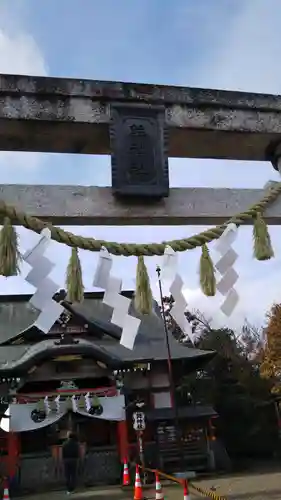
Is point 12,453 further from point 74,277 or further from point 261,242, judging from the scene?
point 261,242

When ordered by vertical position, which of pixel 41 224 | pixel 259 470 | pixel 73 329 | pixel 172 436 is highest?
pixel 73 329

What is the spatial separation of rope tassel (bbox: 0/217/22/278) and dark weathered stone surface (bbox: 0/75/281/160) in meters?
0.80

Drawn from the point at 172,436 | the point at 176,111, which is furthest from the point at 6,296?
the point at 176,111

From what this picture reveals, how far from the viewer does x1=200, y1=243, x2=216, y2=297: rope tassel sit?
3182 millimetres

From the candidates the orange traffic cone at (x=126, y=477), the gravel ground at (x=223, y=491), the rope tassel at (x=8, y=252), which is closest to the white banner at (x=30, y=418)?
the orange traffic cone at (x=126, y=477)

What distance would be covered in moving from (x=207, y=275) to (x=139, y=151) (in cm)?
93

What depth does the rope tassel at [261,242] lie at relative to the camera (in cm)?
324

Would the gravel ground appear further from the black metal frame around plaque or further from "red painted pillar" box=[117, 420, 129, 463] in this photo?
the black metal frame around plaque

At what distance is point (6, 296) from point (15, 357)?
446 centimetres

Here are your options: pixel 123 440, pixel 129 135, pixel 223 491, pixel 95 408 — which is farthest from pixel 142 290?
pixel 123 440

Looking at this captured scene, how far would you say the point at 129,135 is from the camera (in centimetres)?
329

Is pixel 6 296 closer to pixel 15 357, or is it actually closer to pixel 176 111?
pixel 15 357

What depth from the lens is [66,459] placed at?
12.7 m

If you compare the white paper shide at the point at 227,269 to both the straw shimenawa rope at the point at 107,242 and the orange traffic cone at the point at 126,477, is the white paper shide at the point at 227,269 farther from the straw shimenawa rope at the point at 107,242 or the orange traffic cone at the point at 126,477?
the orange traffic cone at the point at 126,477
